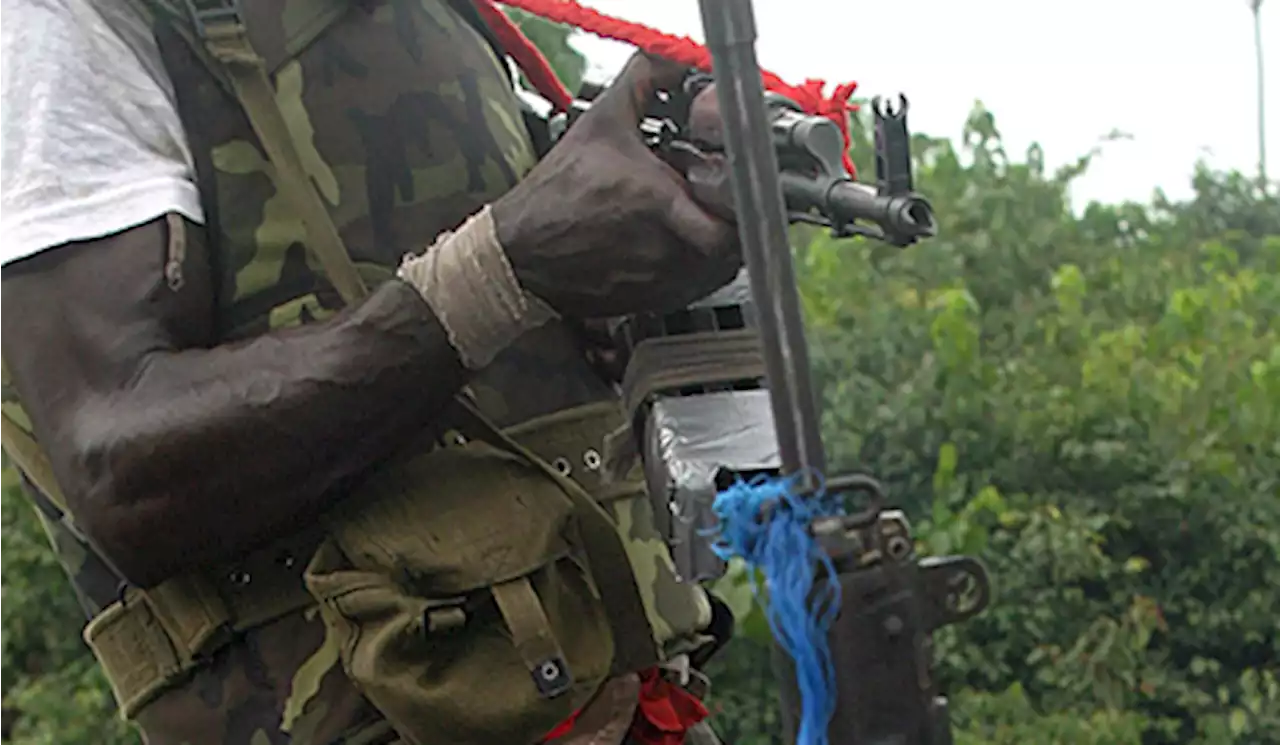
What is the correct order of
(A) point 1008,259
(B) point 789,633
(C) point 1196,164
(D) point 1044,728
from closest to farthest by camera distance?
(B) point 789,633 < (D) point 1044,728 < (A) point 1008,259 < (C) point 1196,164

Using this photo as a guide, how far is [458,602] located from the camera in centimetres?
147

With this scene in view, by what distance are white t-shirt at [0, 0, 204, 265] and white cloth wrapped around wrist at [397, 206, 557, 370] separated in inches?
8.0

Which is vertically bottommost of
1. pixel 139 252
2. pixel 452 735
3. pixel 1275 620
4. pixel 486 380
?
pixel 1275 620

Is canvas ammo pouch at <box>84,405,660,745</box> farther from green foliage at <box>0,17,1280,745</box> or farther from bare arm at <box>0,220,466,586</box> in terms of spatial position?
green foliage at <box>0,17,1280,745</box>

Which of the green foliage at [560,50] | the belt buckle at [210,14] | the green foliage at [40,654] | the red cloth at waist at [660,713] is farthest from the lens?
the green foliage at [560,50]

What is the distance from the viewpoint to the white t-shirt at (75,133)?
1.37 meters

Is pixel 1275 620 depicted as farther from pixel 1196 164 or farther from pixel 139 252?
pixel 139 252

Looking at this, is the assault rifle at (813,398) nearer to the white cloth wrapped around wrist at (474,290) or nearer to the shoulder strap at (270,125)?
the white cloth wrapped around wrist at (474,290)

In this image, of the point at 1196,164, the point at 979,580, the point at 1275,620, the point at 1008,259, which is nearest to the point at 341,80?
the point at 979,580

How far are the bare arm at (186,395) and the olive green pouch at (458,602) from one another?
7 cm

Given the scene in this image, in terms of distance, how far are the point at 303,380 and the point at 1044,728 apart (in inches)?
133

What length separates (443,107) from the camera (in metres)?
1.61

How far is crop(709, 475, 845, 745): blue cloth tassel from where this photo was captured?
1.18 m

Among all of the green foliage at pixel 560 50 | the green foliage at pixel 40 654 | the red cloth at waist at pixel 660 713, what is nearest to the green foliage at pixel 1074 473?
the green foliage at pixel 560 50
